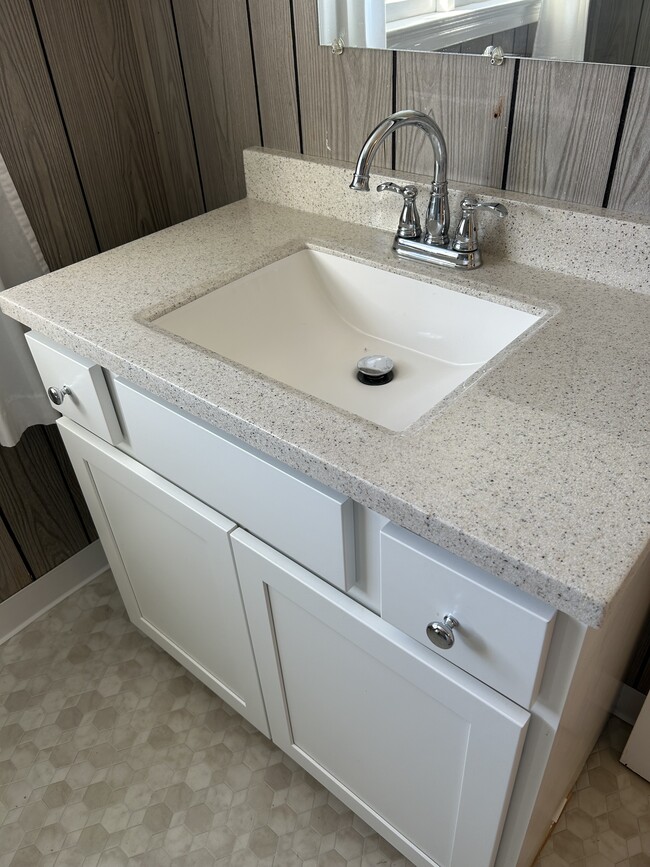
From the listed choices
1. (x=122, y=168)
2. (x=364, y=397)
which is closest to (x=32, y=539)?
(x=122, y=168)

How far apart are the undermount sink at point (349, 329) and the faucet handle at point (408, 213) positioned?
73mm

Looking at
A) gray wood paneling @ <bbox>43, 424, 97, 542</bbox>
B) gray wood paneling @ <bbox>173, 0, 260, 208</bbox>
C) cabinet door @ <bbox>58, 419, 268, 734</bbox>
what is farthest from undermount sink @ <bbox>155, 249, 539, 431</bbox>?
gray wood paneling @ <bbox>43, 424, 97, 542</bbox>

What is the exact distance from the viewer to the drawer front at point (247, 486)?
2.46ft

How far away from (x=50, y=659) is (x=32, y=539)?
0.27 metres

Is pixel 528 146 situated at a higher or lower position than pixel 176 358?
higher

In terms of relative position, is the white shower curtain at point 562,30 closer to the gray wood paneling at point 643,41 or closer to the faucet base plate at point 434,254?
the gray wood paneling at point 643,41

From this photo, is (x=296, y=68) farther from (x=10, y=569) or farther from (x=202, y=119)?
(x=10, y=569)

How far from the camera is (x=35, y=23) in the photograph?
1163 millimetres

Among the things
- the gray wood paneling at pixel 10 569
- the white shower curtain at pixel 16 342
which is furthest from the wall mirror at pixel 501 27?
the gray wood paneling at pixel 10 569

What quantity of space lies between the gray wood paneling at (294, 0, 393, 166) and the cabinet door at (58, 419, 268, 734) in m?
0.64

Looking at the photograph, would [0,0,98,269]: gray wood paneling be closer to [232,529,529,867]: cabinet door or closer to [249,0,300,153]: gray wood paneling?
[249,0,300,153]: gray wood paneling

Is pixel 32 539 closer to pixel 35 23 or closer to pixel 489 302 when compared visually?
pixel 35 23

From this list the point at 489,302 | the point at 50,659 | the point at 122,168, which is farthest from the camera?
the point at 50,659

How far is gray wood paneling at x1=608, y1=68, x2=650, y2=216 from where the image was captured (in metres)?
0.85
